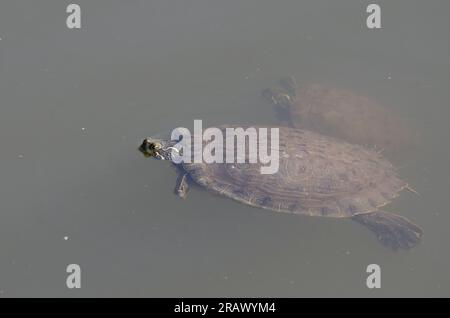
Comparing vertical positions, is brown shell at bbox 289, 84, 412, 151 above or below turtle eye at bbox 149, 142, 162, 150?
above

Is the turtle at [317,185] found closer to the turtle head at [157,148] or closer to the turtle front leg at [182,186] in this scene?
the turtle front leg at [182,186]

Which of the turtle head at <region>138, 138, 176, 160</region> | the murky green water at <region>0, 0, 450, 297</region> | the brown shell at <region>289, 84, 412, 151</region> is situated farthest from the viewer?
the brown shell at <region>289, 84, 412, 151</region>

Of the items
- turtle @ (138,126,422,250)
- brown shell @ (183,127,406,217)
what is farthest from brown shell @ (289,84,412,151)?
brown shell @ (183,127,406,217)

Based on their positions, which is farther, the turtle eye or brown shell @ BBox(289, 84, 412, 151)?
brown shell @ BBox(289, 84, 412, 151)

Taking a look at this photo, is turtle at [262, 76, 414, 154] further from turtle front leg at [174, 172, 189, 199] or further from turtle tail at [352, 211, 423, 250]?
turtle front leg at [174, 172, 189, 199]

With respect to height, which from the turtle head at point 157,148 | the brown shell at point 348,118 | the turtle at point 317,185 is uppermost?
the brown shell at point 348,118

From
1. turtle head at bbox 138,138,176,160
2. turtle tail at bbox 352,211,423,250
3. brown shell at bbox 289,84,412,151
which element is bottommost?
turtle tail at bbox 352,211,423,250

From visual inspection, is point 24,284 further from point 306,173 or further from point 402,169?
point 402,169

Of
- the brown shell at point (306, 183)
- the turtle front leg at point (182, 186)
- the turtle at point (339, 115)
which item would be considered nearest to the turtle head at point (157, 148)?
the turtle front leg at point (182, 186)

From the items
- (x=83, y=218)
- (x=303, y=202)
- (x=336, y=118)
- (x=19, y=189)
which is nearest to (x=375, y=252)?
(x=303, y=202)
